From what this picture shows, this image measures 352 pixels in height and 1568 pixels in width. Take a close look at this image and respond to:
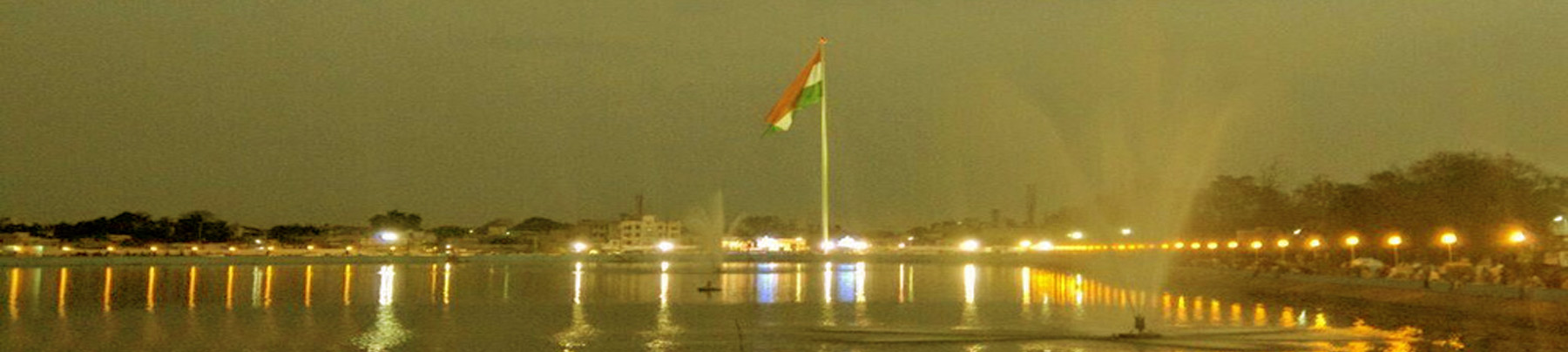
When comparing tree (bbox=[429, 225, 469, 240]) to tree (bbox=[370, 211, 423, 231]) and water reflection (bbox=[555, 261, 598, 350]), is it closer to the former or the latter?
tree (bbox=[370, 211, 423, 231])

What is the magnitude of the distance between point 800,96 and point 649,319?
85.1 ft

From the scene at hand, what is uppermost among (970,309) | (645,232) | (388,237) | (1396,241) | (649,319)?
(645,232)

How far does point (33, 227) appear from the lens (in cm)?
14388

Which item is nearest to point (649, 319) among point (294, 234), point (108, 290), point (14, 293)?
point (108, 290)

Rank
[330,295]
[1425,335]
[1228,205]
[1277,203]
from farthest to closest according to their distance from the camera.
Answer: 1. [1228,205]
2. [1277,203]
3. [330,295]
4. [1425,335]

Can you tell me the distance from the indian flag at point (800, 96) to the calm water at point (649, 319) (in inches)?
459

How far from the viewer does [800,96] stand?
46.2m

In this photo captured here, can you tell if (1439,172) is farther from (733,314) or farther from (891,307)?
(733,314)

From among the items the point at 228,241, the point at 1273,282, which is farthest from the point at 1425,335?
the point at 228,241

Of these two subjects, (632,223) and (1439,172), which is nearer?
(1439,172)

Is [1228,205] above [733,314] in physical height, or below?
above

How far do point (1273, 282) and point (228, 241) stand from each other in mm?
115243

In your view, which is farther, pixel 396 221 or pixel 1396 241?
pixel 396 221

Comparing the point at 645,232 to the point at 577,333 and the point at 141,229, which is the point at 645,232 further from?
the point at 577,333
